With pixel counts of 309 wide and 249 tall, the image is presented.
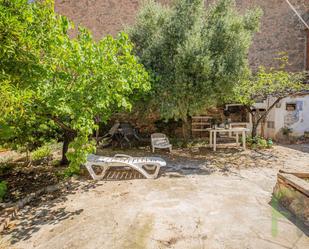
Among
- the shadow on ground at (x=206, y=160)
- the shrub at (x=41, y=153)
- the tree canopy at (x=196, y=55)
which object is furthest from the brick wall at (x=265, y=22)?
the shrub at (x=41, y=153)

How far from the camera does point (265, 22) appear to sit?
1268cm

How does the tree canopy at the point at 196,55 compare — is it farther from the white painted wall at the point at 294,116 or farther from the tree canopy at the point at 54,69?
the white painted wall at the point at 294,116

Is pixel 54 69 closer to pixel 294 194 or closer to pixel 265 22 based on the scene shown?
pixel 294 194

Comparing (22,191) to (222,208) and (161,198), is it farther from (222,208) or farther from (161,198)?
(222,208)

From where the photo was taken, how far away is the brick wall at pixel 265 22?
12055mm

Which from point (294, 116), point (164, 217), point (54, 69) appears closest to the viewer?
point (164, 217)

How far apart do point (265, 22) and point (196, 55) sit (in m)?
10.0

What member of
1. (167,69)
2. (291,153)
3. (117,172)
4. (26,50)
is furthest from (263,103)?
(26,50)

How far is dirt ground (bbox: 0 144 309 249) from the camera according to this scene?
244 centimetres

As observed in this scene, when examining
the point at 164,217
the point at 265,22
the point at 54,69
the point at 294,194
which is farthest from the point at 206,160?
the point at 265,22

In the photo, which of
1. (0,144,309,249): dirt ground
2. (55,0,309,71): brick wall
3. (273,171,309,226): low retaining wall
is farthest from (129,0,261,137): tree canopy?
(55,0,309,71): brick wall

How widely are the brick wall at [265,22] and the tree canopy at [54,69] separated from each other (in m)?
11.5

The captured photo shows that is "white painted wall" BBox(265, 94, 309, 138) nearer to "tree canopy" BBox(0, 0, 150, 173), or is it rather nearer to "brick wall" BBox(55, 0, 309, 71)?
"brick wall" BBox(55, 0, 309, 71)

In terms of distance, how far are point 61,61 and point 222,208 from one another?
345cm
